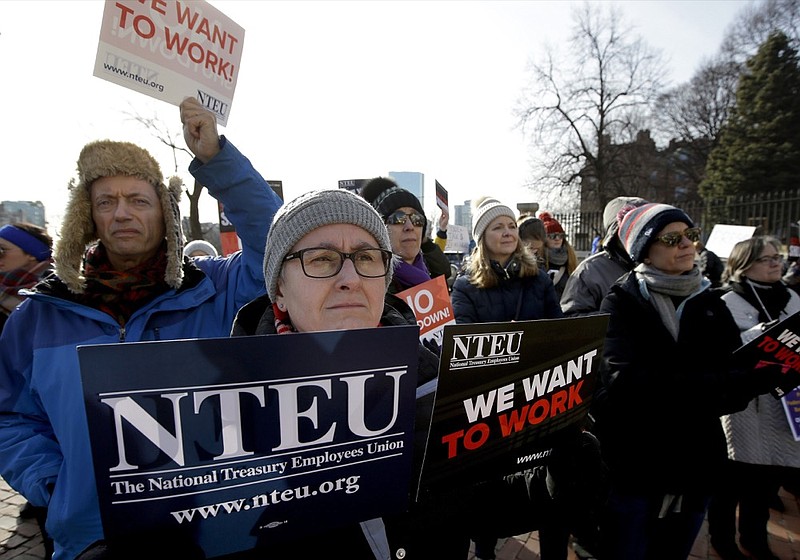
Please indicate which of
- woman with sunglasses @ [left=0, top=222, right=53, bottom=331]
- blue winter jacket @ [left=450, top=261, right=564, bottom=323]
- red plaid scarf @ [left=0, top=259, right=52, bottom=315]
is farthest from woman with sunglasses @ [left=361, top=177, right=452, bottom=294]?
red plaid scarf @ [left=0, top=259, right=52, bottom=315]

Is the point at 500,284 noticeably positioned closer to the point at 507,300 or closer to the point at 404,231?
the point at 507,300

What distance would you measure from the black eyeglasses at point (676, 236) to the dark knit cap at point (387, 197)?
1.50m

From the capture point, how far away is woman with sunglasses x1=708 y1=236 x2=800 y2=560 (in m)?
2.95

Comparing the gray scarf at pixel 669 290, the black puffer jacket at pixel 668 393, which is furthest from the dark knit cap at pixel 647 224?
the black puffer jacket at pixel 668 393

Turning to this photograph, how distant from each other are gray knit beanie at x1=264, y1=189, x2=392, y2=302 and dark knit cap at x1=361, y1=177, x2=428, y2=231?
1487 mm

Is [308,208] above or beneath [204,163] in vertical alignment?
beneath

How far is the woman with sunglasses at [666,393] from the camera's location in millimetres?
2205

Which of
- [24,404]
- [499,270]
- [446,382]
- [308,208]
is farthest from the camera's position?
[499,270]

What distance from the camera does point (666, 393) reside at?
2209 mm

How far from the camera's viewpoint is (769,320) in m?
3.34

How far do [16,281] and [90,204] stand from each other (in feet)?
9.40

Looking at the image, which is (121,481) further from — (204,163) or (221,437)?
(204,163)

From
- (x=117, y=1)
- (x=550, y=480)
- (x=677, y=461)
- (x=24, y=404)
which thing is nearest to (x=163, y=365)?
(x=550, y=480)

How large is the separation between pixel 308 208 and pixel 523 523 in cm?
123
